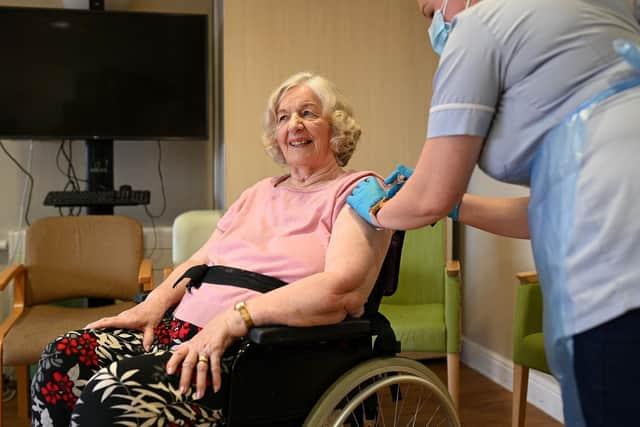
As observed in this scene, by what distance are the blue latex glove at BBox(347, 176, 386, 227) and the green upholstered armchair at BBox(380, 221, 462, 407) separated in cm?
113

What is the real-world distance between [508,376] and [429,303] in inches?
20.6

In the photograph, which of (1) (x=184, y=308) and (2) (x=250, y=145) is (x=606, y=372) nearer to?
(1) (x=184, y=308)

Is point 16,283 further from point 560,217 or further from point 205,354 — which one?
point 560,217

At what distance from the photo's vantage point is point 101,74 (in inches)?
121

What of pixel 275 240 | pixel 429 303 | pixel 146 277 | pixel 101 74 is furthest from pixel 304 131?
pixel 101 74

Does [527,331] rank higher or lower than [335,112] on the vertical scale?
lower

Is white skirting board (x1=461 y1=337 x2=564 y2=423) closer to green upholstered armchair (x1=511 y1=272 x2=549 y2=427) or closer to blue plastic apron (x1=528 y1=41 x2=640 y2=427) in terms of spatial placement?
green upholstered armchair (x1=511 y1=272 x2=549 y2=427)

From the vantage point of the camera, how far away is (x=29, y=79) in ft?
9.91

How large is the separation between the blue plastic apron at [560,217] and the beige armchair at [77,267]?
205cm

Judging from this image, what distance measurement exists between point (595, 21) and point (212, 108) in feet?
9.08

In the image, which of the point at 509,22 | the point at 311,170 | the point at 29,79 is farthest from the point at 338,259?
the point at 29,79

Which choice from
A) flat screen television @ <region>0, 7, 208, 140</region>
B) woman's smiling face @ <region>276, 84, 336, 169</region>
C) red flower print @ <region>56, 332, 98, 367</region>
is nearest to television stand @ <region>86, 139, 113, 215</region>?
flat screen television @ <region>0, 7, 208, 140</region>

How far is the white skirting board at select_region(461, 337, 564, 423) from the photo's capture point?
9.12 feet

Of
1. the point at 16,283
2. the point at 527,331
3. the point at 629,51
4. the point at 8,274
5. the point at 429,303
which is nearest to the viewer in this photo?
the point at 629,51
